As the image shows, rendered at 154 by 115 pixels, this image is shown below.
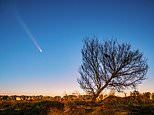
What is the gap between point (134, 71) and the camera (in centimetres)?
2088

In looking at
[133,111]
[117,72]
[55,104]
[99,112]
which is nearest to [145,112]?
[133,111]

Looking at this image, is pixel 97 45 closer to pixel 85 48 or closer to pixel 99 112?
pixel 85 48

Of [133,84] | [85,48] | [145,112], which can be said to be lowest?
[145,112]

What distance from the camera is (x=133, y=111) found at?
543 inches

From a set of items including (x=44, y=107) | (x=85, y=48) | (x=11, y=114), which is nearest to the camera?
(x=44, y=107)

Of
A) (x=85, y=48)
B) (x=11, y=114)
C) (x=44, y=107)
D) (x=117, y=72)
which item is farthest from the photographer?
(x=85, y=48)

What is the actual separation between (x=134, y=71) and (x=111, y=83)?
243cm

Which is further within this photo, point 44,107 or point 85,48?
point 85,48

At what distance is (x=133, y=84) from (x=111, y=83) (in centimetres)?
216

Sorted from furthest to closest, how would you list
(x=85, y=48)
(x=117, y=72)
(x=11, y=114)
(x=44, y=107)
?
(x=85, y=48) < (x=117, y=72) < (x=11, y=114) < (x=44, y=107)

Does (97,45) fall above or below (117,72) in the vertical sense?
above

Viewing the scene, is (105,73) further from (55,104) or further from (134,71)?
(55,104)

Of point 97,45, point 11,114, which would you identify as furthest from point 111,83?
point 11,114

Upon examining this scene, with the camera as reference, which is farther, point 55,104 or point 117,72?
point 117,72
